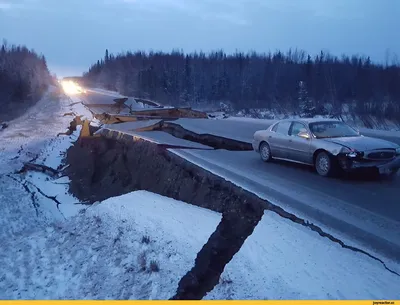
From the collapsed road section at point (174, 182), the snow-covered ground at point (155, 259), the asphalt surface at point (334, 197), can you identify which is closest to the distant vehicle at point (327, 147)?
the asphalt surface at point (334, 197)

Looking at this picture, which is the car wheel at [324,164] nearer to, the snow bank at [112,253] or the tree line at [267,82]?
the snow bank at [112,253]

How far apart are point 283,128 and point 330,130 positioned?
1.56m

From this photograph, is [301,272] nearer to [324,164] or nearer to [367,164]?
[367,164]

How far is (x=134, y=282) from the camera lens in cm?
636

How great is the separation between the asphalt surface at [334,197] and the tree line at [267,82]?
22.1 metres

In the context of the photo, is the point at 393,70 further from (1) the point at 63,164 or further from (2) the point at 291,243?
(2) the point at 291,243

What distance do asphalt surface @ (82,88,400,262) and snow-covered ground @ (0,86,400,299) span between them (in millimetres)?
502

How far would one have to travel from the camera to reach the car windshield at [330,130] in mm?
10797

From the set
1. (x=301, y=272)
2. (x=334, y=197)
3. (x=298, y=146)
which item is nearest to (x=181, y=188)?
(x=298, y=146)

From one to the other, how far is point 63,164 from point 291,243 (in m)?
14.6

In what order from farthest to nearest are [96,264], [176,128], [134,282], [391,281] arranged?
[176,128] < [96,264] < [134,282] < [391,281]

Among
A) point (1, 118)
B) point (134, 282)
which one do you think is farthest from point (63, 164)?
point (1, 118)

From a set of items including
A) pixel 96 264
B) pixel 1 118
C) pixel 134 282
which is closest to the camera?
pixel 134 282

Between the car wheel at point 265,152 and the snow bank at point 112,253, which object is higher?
the car wheel at point 265,152
